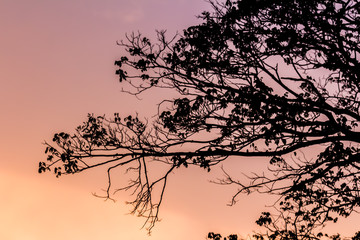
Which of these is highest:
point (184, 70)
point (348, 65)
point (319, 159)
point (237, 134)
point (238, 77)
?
point (184, 70)

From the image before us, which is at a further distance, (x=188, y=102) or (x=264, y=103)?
(x=188, y=102)

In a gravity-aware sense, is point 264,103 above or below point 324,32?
below

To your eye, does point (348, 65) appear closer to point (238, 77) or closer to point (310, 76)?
point (310, 76)

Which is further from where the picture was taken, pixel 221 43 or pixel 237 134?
pixel 221 43

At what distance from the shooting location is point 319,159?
30.8ft

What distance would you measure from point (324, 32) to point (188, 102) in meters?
3.47

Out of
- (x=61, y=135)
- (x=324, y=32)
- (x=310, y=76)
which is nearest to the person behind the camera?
(x=324, y=32)

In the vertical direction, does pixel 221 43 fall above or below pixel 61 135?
above

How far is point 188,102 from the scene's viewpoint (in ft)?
33.0

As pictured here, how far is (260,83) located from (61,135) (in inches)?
187

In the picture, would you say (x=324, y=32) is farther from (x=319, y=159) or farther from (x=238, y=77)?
(x=319, y=159)

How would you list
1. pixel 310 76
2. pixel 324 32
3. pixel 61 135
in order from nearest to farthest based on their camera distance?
pixel 324 32 < pixel 61 135 < pixel 310 76

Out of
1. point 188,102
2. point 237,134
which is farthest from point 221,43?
point 237,134

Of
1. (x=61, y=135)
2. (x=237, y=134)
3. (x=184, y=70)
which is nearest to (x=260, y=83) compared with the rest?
(x=237, y=134)
